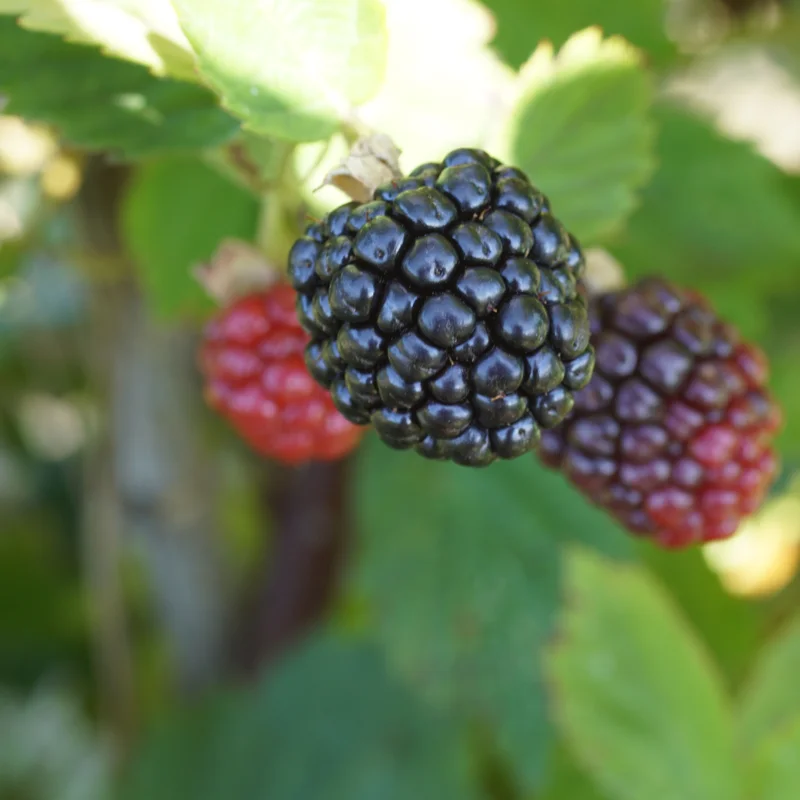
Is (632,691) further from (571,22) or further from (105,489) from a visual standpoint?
(105,489)

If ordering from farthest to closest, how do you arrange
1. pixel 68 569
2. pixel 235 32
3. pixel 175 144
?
pixel 68 569 → pixel 175 144 → pixel 235 32

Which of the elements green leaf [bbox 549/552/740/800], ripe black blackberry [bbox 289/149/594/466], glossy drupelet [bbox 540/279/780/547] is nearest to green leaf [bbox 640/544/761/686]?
green leaf [bbox 549/552/740/800]

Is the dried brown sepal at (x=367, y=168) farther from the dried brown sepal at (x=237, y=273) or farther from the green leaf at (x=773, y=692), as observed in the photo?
the green leaf at (x=773, y=692)

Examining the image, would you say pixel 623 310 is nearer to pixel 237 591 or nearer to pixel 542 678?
pixel 542 678

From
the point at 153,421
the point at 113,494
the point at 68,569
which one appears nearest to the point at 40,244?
the point at 153,421

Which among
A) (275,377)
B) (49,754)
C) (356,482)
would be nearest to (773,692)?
(356,482)

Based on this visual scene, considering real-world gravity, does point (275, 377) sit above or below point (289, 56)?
below

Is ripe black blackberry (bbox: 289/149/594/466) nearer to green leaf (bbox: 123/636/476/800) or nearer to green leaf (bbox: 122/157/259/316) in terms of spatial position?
green leaf (bbox: 122/157/259/316)
